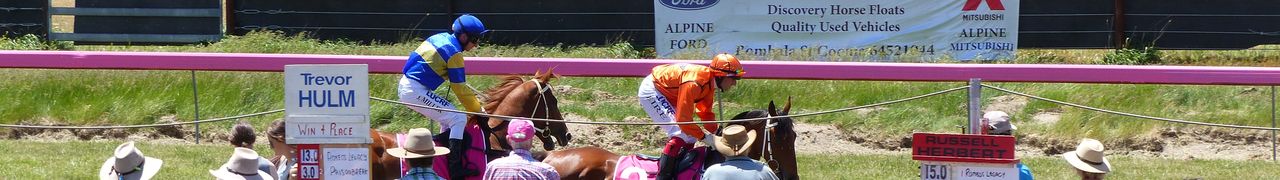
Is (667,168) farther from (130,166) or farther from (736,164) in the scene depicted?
(130,166)

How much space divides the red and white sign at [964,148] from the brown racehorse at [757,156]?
1671mm

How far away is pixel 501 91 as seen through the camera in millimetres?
10297

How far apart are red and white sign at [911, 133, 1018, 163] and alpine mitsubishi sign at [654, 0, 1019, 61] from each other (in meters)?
9.18

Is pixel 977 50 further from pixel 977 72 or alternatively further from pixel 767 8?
pixel 977 72

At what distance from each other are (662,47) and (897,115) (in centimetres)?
433

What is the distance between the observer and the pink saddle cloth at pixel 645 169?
8875 millimetres

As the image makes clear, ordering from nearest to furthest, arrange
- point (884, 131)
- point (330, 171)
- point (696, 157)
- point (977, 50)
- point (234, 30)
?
point (330, 171), point (696, 157), point (884, 131), point (977, 50), point (234, 30)

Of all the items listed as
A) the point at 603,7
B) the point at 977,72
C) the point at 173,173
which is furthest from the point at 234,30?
the point at 977,72

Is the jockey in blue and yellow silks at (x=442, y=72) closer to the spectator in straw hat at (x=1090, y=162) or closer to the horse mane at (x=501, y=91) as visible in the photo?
the horse mane at (x=501, y=91)

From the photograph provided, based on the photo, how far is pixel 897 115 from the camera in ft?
43.1

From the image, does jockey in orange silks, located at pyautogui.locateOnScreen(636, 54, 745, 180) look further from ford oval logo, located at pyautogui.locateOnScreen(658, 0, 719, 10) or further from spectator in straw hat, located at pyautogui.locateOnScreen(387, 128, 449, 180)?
ford oval logo, located at pyautogui.locateOnScreen(658, 0, 719, 10)

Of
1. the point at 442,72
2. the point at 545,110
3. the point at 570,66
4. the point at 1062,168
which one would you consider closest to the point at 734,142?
the point at 545,110

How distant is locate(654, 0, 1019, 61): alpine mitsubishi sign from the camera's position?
1678 centimetres

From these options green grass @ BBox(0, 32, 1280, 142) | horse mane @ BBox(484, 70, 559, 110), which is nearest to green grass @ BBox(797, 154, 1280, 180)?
green grass @ BBox(0, 32, 1280, 142)
